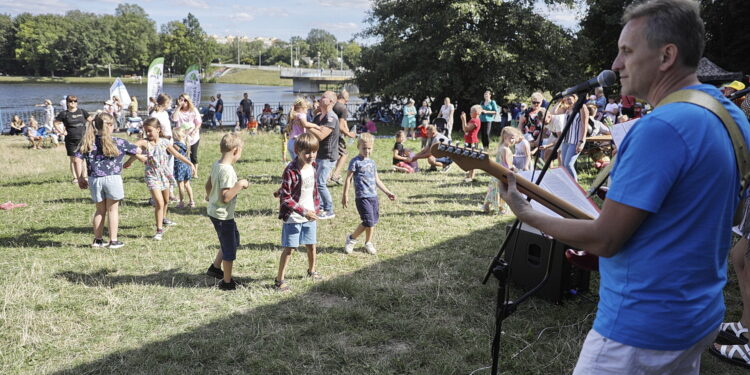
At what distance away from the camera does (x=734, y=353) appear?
12.5 ft

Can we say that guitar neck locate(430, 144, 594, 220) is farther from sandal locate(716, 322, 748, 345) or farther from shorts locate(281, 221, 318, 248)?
shorts locate(281, 221, 318, 248)

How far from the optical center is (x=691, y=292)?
5.24 feet

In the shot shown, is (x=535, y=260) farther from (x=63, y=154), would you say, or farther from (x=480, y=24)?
(x=480, y=24)

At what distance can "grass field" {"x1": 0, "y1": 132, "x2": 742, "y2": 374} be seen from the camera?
387 centimetres

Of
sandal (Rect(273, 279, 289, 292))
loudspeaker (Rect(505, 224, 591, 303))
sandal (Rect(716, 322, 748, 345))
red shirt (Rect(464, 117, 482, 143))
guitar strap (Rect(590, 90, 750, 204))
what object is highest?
guitar strap (Rect(590, 90, 750, 204))

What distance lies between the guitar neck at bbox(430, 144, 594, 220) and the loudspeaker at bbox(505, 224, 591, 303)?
2.64m

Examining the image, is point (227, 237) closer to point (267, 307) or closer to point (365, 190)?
point (267, 307)

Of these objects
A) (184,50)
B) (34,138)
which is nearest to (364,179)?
(34,138)

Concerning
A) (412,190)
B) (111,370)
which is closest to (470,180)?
(412,190)

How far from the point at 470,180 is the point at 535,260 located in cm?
602

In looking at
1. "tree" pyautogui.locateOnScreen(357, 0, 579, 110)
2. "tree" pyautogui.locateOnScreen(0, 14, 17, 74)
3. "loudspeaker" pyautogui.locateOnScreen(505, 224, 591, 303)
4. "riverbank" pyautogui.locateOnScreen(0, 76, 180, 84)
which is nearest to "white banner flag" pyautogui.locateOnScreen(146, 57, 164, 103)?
"tree" pyautogui.locateOnScreen(357, 0, 579, 110)

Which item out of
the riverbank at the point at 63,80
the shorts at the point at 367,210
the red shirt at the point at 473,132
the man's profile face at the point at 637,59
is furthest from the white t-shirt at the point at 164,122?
the riverbank at the point at 63,80

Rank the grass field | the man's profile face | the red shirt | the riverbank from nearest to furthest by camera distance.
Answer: the man's profile face < the grass field < the red shirt < the riverbank

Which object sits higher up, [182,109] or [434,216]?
[182,109]
